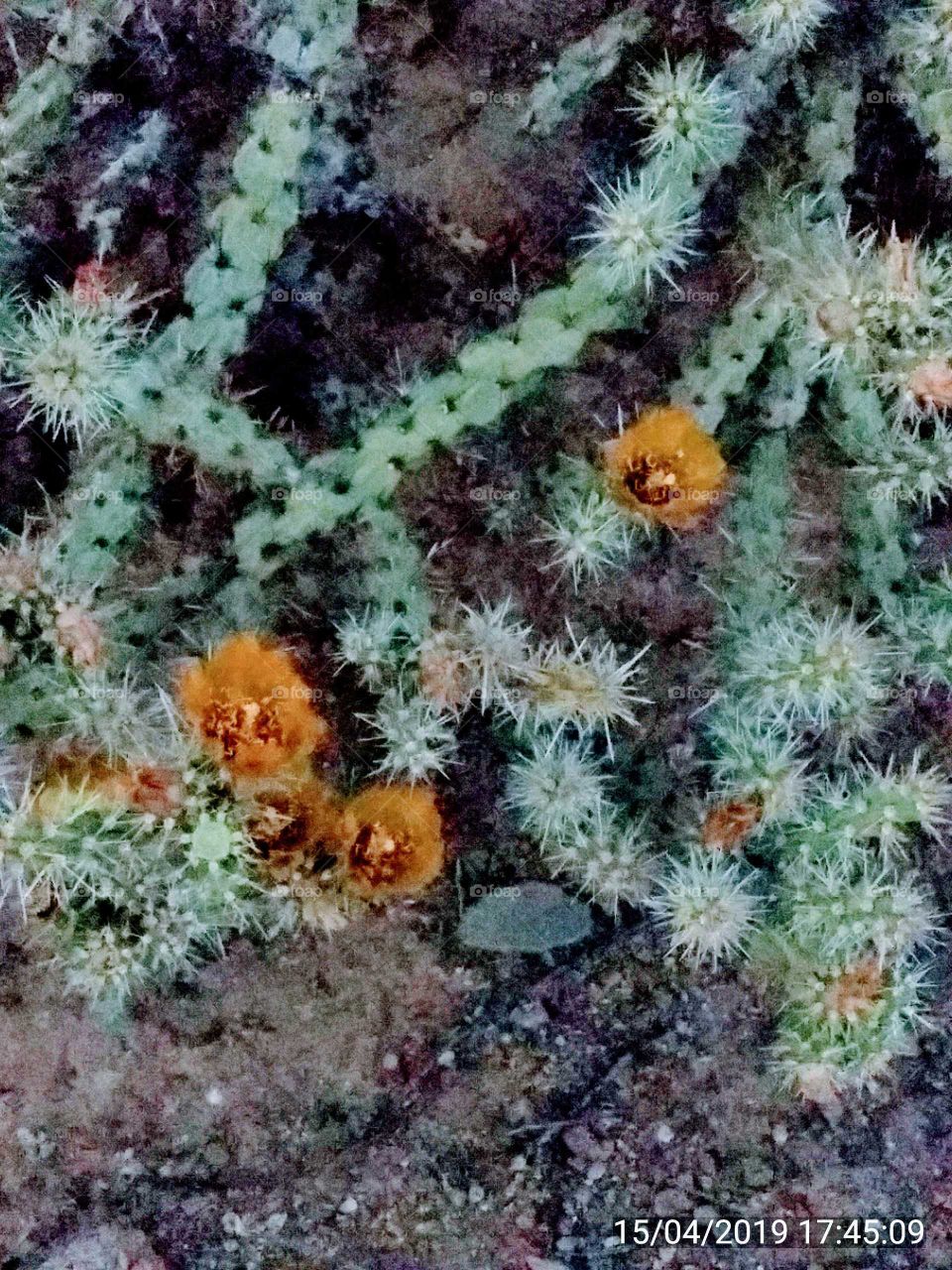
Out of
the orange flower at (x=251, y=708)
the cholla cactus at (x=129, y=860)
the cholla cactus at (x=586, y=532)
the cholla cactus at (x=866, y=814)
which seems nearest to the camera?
the cholla cactus at (x=129, y=860)

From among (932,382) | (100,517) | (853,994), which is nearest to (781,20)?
(932,382)

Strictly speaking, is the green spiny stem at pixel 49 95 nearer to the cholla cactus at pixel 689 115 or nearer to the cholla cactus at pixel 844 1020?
the cholla cactus at pixel 689 115

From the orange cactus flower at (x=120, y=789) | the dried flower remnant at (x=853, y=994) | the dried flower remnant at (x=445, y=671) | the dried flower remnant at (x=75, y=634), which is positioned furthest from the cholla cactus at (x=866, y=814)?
the dried flower remnant at (x=75, y=634)

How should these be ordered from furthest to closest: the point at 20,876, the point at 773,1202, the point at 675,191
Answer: the point at 773,1202, the point at 675,191, the point at 20,876

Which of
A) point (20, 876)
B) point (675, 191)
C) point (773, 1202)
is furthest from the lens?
point (773, 1202)

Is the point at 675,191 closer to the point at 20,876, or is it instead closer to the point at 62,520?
the point at 62,520

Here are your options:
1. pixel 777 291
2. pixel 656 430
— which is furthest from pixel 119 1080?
pixel 777 291

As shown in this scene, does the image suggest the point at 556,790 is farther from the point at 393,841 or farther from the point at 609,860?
the point at 393,841
